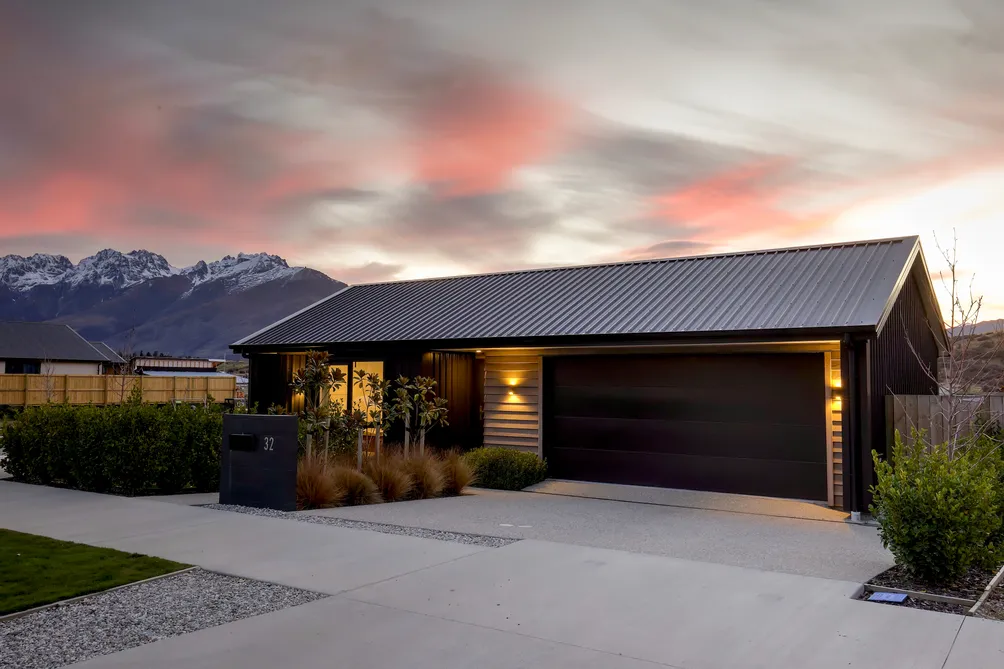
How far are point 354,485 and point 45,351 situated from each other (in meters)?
40.1

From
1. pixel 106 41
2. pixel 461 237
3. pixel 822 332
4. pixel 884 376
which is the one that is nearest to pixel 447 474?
pixel 822 332

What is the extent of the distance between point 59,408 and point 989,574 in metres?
13.3

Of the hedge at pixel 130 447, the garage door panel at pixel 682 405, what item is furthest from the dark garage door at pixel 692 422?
the hedge at pixel 130 447

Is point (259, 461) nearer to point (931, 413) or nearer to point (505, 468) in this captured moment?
point (505, 468)

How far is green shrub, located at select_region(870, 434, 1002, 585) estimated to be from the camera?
19.8ft

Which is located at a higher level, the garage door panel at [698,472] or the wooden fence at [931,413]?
the wooden fence at [931,413]

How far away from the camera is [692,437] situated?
39.8 ft

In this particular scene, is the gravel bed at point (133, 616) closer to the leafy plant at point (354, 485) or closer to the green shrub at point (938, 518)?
the leafy plant at point (354, 485)

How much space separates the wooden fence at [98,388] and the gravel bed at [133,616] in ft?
76.1

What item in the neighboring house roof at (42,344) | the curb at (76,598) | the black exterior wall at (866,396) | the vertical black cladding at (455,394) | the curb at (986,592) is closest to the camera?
the curb at (76,598)

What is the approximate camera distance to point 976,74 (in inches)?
462

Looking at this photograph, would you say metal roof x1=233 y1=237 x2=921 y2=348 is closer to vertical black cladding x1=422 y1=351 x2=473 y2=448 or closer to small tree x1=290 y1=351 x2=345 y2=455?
vertical black cladding x1=422 y1=351 x2=473 y2=448

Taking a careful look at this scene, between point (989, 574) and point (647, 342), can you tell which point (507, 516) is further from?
point (989, 574)

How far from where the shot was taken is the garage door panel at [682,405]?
37.2 feet
